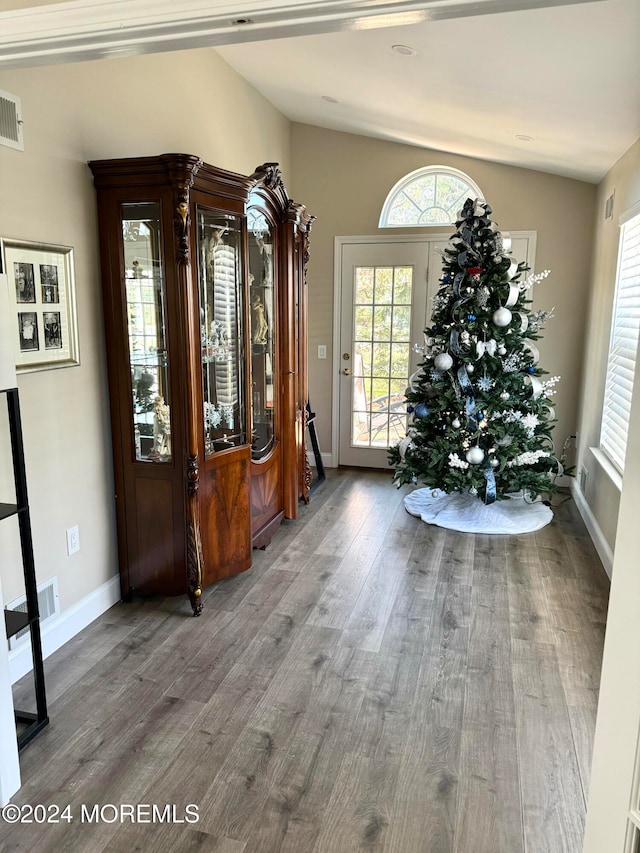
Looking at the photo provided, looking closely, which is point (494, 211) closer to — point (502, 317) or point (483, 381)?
point (502, 317)

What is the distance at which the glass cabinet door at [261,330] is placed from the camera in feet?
12.0

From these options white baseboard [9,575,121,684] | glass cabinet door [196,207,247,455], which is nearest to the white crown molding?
glass cabinet door [196,207,247,455]

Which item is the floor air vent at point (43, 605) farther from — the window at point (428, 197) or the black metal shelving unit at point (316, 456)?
the window at point (428, 197)

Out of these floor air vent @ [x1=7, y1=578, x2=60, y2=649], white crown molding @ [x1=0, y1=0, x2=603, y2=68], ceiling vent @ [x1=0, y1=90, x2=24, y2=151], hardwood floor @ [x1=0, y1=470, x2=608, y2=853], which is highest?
ceiling vent @ [x1=0, y1=90, x2=24, y2=151]

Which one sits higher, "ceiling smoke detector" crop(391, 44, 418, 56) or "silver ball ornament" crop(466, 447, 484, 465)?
"ceiling smoke detector" crop(391, 44, 418, 56)

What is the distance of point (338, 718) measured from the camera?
2309 millimetres

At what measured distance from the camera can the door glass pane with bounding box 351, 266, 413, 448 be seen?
5.39 m

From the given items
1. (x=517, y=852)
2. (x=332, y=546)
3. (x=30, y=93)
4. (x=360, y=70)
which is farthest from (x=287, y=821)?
(x=360, y=70)

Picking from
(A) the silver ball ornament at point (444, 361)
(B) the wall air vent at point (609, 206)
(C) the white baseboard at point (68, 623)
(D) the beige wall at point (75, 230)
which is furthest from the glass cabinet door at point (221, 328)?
(B) the wall air vent at point (609, 206)

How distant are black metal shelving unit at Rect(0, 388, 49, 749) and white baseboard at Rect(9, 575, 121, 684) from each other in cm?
26

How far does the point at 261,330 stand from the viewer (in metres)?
3.84

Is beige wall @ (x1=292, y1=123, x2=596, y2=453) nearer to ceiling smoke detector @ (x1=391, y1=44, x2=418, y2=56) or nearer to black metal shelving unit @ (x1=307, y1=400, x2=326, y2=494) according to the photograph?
black metal shelving unit @ (x1=307, y1=400, x2=326, y2=494)

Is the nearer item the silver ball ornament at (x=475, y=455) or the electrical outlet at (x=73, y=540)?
the electrical outlet at (x=73, y=540)

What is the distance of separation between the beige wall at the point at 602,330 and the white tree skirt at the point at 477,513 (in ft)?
1.36
